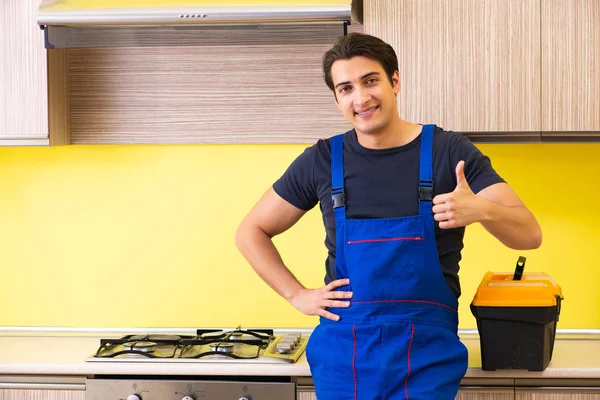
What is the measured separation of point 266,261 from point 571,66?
104 centimetres

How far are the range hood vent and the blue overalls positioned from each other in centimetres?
48

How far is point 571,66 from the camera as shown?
237cm

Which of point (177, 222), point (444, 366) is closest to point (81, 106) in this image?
point (177, 222)

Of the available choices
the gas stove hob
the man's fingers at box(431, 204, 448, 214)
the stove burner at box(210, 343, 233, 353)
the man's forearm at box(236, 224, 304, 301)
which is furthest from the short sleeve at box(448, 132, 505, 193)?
the stove burner at box(210, 343, 233, 353)

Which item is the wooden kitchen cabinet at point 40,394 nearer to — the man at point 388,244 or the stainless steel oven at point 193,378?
the stainless steel oven at point 193,378

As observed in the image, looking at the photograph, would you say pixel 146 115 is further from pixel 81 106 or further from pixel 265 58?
pixel 265 58

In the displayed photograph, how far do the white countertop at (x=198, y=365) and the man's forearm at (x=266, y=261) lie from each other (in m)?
0.23

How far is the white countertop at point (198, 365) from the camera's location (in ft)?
7.46

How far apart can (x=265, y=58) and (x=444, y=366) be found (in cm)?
125

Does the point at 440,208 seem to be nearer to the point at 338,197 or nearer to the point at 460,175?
the point at 460,175

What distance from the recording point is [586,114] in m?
2.37

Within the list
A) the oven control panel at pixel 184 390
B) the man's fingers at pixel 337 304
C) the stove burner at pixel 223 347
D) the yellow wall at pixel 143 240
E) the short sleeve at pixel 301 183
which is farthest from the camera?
the yellow wall at pixel 143 240

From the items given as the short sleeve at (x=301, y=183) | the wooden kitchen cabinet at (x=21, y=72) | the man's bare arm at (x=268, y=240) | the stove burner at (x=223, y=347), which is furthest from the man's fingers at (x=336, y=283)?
the wooden kitchen cabinet at (x=21, y=72)

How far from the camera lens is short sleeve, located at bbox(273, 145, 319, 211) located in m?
2.23
